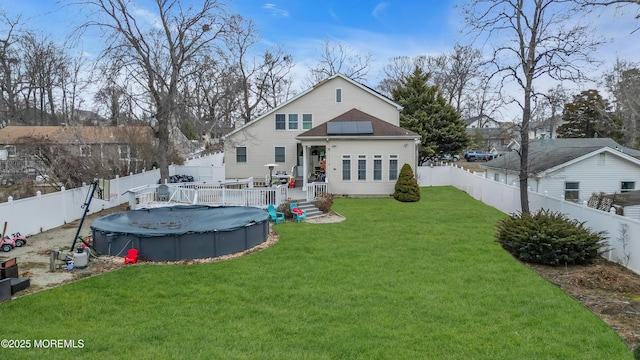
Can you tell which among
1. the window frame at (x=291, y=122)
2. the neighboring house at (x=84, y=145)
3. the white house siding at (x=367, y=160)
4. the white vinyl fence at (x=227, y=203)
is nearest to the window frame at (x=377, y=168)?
the white house siding at (x=367, y=160)

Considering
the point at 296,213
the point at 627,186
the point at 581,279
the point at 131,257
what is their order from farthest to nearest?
the point at 627,186
the point at 296,213
the point at 131,257
the point at 581,279

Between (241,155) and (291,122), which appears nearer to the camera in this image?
(291,122)

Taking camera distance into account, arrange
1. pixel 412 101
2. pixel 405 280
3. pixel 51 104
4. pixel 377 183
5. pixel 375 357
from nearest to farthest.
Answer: pixel 375 357
pixel 405 280
pixel 377 183
pixel 412 101
pixel 51 104

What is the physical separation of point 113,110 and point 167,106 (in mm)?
6120

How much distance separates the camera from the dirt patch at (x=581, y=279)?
595 centimetres

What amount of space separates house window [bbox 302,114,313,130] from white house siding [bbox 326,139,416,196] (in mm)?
4192

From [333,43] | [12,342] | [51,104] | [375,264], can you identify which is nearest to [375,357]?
[375,264]

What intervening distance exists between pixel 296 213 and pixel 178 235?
5887 millimetres

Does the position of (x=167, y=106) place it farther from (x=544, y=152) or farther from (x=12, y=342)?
(x=544, y=152)

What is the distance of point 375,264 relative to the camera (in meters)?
8.79

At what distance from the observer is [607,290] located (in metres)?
7.07

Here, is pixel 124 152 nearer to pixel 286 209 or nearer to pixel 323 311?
pixel 286 209

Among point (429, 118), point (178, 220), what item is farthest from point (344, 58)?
point (178, 220)

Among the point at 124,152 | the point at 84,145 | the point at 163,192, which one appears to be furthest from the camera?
the point at 124,152
